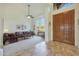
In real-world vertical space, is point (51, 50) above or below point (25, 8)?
below

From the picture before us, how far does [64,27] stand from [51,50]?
0.44 meters

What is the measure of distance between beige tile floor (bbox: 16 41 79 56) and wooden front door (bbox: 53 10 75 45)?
93mm

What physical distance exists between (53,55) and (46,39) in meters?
0.32

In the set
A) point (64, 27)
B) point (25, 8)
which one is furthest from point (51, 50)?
point (25, 8)

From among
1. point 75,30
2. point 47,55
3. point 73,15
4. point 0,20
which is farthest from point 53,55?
point 0,20

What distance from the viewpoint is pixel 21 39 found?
240 cm

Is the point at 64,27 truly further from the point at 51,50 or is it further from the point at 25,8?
the point at 25,8

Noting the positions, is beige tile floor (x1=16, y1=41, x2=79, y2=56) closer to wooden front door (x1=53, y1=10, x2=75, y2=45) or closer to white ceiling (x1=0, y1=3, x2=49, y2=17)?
wooden front door (x1=53, y1=10, x2=75, y2=45)

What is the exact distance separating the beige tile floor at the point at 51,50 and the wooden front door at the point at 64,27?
93 millimetres

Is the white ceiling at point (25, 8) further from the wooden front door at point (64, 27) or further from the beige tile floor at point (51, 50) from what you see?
the beige tile floor at point (51, 50)

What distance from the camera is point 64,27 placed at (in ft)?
7.91

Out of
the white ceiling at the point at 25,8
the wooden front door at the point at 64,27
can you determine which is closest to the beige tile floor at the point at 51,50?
the wooden front door at the point at 64,27

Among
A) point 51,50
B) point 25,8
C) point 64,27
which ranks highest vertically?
point 25,8

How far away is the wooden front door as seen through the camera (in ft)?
7.70
